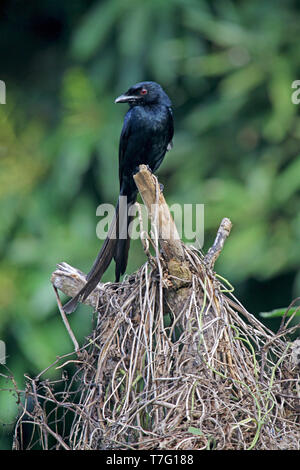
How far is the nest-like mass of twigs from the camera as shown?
1.92 metres

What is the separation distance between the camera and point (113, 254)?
284 centimetres

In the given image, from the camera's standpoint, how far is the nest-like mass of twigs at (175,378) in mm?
1917

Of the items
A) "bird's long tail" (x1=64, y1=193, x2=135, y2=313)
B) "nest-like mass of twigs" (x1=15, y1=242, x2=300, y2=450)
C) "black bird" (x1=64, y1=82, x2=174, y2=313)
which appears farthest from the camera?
"black bird" (x1=64, y1=82, x2=174, y2=313)

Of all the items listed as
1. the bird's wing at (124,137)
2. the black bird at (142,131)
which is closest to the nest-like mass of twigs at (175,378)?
the black bird at (142,131)

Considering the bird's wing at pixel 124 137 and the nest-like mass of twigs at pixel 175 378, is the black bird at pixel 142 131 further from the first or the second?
the nest-like mass of twigs at pixel 175 378

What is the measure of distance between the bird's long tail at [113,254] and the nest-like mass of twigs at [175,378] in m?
0.11

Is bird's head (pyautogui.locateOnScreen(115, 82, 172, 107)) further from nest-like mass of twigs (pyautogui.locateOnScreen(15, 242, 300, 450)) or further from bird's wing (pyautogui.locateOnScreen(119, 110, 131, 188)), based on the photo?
nest-like mass of twigs (pyautogui.locateOnScreen(15, 242, 300, 450))

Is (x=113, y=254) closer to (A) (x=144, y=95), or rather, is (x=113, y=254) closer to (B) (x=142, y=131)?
(B) (x=142, y=131)

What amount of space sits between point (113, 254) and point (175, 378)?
0.96 metres

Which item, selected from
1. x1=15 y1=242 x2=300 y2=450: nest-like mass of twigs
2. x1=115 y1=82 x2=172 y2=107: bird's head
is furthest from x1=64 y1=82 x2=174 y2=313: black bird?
x1=15 y1=242 x2=300 y2=450: nest-like mass of twigs

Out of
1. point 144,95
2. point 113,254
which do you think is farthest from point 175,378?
point 144,95

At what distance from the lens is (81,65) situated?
657 centimetres

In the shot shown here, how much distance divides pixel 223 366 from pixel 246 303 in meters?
4.02

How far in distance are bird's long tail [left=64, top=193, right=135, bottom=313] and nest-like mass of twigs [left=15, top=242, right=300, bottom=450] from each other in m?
0.11
